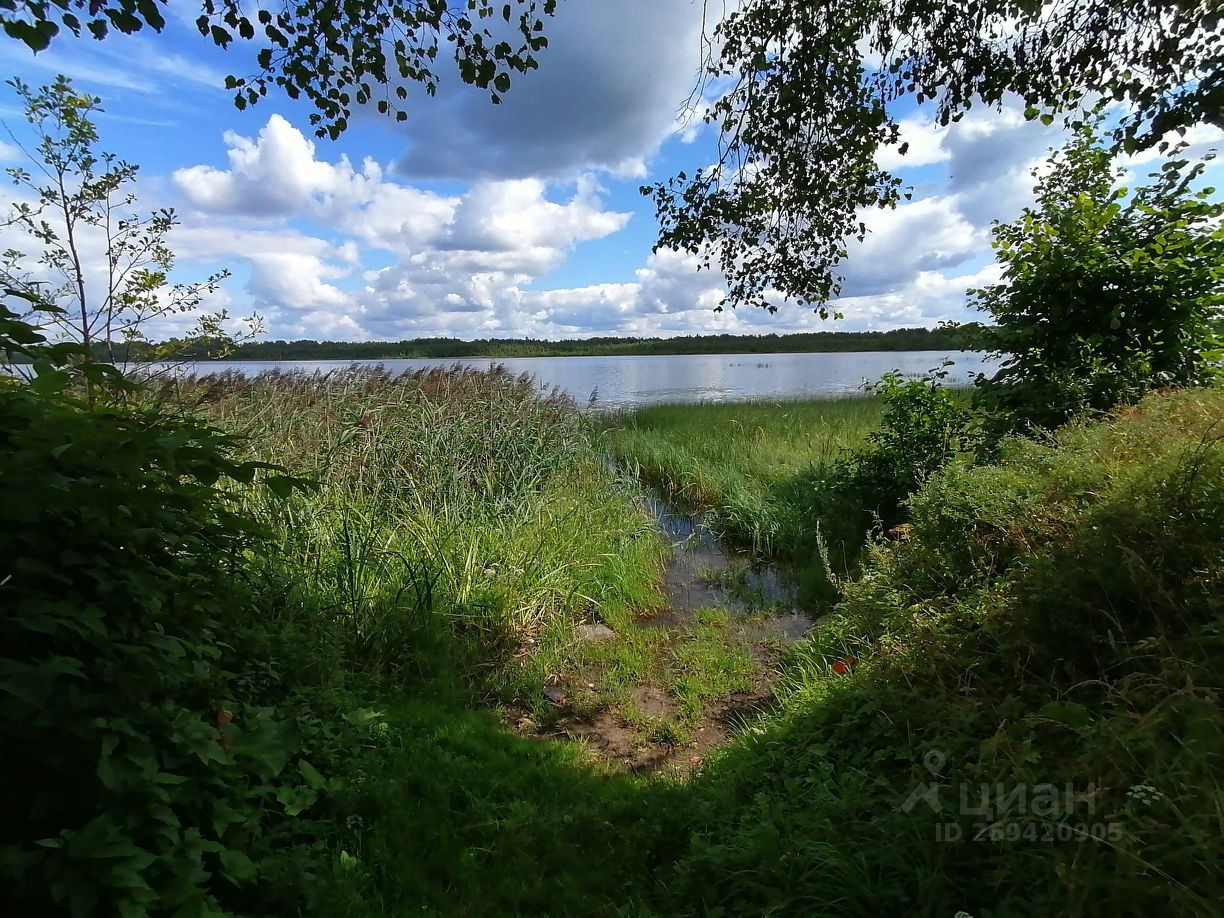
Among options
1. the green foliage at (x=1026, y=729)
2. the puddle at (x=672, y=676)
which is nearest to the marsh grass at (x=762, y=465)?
the puddle at (x=672, y=676)

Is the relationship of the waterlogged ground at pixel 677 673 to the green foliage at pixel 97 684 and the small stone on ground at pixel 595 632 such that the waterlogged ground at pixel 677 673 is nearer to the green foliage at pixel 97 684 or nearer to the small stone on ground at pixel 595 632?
the small stone on ground at pixel 595 632

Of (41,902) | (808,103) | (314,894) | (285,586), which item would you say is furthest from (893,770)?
(808,103)

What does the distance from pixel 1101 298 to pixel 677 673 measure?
5658 mm

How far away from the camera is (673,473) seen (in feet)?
38.3

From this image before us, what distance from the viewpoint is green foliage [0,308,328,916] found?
144cm

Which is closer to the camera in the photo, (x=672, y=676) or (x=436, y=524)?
(x=672, y=676)

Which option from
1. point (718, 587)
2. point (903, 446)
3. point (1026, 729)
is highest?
point (903, 446)

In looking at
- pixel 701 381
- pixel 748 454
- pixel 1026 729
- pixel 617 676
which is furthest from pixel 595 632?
pixel 701 381

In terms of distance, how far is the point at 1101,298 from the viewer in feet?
18.8

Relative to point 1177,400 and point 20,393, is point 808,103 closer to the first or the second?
point 1177,400

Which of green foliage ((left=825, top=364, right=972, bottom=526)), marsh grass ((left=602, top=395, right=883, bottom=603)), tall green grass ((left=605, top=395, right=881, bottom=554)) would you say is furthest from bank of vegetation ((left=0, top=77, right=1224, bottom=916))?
tall green grass ((left=605, top=395, right=881, bottom=554))

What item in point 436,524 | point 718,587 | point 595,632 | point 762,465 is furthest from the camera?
point 762,465

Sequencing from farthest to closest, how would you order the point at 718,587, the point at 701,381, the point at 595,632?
the point at 701,381
the point at 718,587
the point at 595,632

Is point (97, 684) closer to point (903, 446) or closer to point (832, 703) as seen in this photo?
point (832, 703)
